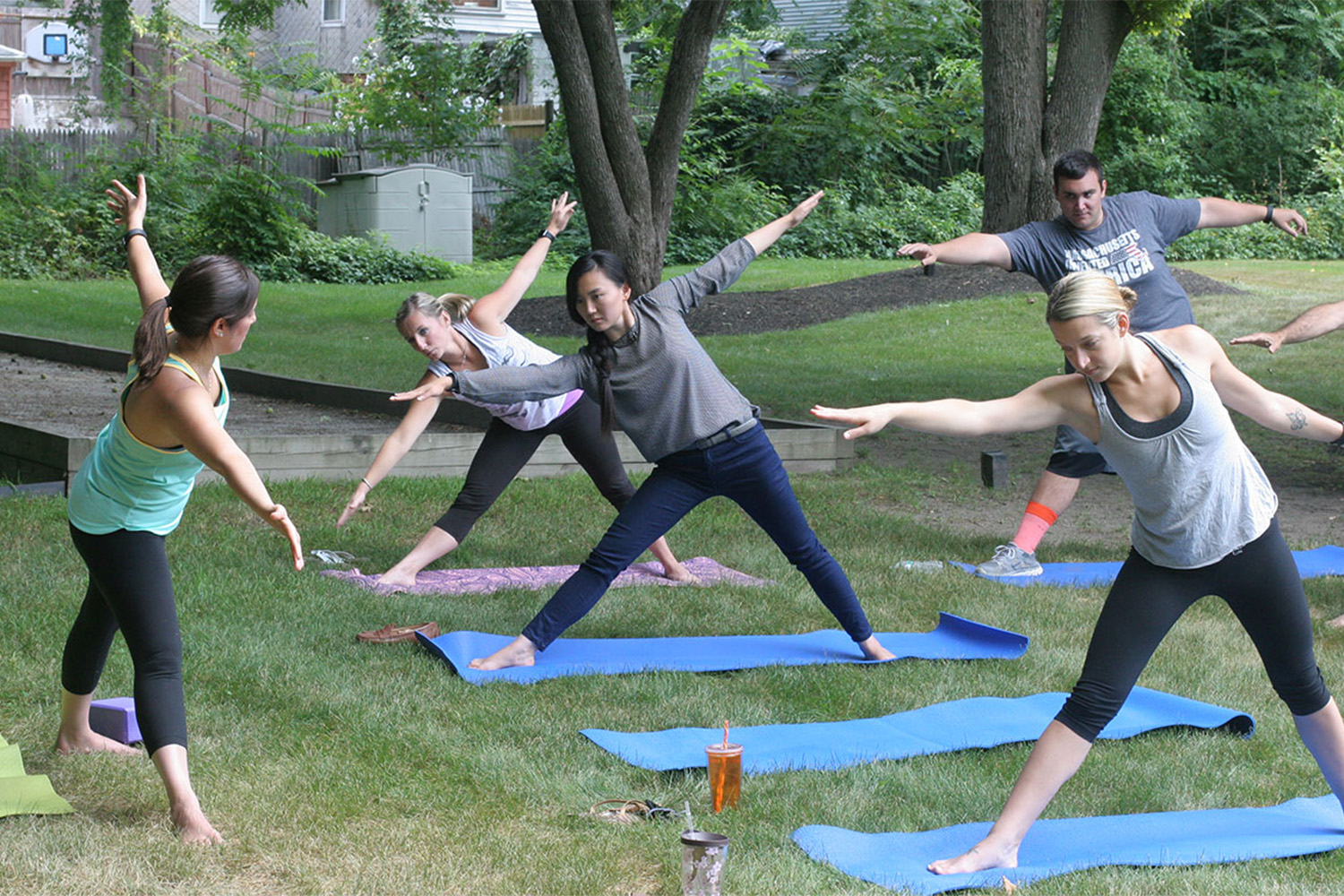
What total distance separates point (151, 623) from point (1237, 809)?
331 centimetres

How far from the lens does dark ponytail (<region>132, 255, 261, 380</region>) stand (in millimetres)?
3754

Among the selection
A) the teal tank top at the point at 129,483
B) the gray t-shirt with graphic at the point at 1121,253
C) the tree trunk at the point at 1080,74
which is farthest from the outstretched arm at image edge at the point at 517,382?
the tree trunk at the point at 1080,74

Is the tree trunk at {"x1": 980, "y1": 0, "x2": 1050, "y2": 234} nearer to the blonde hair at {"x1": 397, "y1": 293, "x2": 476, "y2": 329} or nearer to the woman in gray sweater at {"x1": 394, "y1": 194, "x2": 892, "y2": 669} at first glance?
the blonde hair at {"x1": 397, "y1": 293, "x2": 476, "y2": 329}

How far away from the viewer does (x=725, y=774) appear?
417cm

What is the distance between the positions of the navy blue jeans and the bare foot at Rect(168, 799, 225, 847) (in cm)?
195

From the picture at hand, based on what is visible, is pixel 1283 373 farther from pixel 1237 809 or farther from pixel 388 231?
pixel 388 231

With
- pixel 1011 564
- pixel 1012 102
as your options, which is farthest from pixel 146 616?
pixel 1012 102

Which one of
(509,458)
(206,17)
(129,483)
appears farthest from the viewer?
(206,17)

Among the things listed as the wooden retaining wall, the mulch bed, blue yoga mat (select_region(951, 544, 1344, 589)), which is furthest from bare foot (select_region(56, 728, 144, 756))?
the mulch bed

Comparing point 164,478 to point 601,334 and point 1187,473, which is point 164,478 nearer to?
point 601,334

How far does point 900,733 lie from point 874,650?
94 centimetres

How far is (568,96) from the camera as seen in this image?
565 inches

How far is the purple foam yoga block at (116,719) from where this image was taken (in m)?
4.73

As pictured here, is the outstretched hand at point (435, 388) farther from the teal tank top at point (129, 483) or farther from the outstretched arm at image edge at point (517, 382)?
the teal tank top at point (129, 483)
